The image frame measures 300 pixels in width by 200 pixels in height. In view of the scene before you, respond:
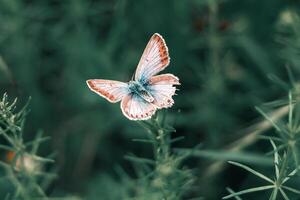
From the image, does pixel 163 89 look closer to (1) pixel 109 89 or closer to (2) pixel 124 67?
(1) pixel 109 89

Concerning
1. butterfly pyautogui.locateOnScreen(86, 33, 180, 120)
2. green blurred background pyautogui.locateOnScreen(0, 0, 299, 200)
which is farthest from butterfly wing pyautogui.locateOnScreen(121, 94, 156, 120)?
green blurred background pyautogui.locateOnScreen(0, 0, 299, 200)

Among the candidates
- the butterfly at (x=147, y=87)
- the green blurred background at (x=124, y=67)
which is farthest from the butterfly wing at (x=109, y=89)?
the green blurred background at (x=124, y=67)

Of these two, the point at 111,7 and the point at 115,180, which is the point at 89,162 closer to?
the point at 115,180

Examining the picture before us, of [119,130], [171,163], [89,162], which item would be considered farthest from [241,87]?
[171,163]

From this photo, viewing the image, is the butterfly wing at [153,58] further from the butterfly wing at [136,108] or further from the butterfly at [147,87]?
the butterfly wing at [136,108]

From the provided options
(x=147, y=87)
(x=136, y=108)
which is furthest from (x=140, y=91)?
(x=136, y=108)

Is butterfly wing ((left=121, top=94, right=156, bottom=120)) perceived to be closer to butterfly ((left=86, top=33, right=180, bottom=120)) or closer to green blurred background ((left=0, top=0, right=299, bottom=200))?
butterfly ((left=86, top=33, right=180, bottom=120))
